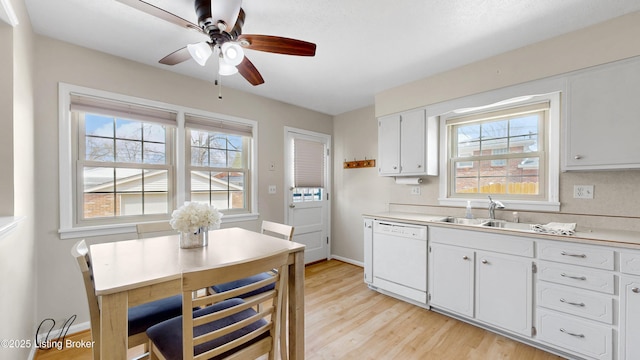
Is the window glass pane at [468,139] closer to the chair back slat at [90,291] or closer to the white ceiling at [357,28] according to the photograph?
the white ceiling at [357,28]

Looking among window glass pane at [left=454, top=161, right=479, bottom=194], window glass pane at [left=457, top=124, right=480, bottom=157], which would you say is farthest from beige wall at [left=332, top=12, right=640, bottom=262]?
window glass pane at [left=457, top=124, right=480, bottom=157]

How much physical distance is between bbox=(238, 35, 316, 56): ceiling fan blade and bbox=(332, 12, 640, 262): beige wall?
5.88 ft

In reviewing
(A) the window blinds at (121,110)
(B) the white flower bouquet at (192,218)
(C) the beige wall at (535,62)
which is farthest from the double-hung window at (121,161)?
(C) the beige wall at (535,62)

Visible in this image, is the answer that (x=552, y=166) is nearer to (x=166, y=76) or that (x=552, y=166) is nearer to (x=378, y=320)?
(x=378, y=320)

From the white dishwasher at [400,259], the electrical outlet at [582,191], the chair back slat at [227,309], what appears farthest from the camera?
the white dishwasher at [400,259]

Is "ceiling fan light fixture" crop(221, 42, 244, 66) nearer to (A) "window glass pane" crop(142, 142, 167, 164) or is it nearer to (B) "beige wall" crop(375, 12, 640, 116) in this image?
(A) "window glass pane" crop(142, 142, 167, 164)

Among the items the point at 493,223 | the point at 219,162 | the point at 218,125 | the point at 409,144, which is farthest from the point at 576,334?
the point at 218,125

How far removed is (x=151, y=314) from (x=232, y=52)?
1548mm

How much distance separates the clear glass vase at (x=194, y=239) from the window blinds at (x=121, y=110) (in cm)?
159

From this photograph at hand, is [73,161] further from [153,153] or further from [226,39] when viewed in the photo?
[226,39]

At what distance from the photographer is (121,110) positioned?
2406 millimetres

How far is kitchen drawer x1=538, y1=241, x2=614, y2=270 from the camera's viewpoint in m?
1.70

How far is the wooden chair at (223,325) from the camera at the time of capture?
97cm

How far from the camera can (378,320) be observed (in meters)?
2.39
